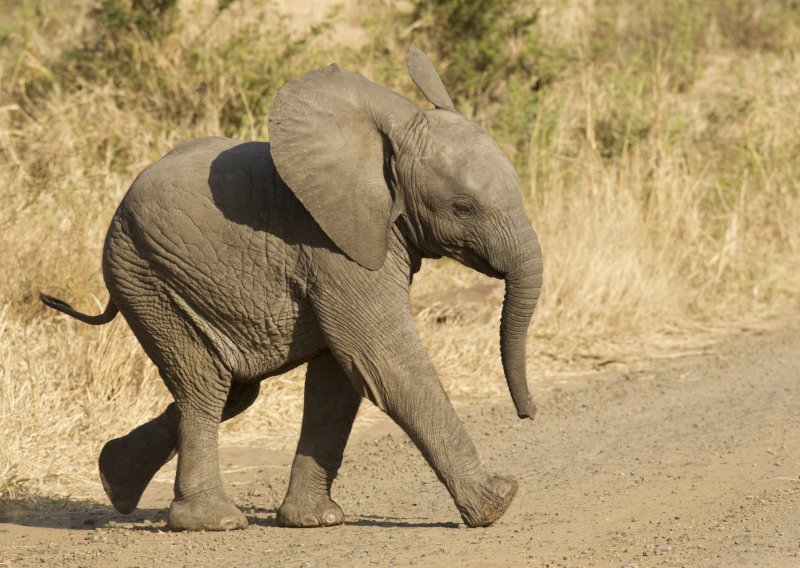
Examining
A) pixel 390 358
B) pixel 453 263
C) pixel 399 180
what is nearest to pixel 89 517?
pixel 390 358

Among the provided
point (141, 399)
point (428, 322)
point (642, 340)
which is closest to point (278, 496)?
point (141, 399)

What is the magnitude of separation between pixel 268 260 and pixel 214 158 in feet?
1.57

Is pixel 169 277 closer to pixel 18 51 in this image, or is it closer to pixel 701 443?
pixel 701 443

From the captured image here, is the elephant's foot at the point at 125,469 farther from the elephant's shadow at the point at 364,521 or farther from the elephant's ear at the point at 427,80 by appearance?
the elephant's ear at the point at 427,80

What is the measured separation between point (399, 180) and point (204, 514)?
1.58 metres

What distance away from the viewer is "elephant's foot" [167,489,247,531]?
5.41 metres

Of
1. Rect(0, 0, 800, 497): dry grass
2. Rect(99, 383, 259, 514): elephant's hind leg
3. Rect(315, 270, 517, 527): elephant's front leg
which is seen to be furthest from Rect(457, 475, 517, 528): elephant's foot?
Rect(0, 0, 800, 497): dry grass

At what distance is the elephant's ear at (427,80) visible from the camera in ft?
17.5

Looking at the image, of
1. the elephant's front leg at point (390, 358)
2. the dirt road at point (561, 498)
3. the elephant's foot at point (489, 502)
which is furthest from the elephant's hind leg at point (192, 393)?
the elephant's foot at point (489, 502)

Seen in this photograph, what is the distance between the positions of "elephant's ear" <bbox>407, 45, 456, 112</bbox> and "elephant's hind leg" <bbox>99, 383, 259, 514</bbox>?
57.7 inches

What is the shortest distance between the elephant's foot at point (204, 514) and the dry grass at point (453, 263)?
3.57 ft

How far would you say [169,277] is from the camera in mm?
5289

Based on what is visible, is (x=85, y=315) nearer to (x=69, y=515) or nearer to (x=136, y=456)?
(x=136, y=456)

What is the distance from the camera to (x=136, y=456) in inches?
226
